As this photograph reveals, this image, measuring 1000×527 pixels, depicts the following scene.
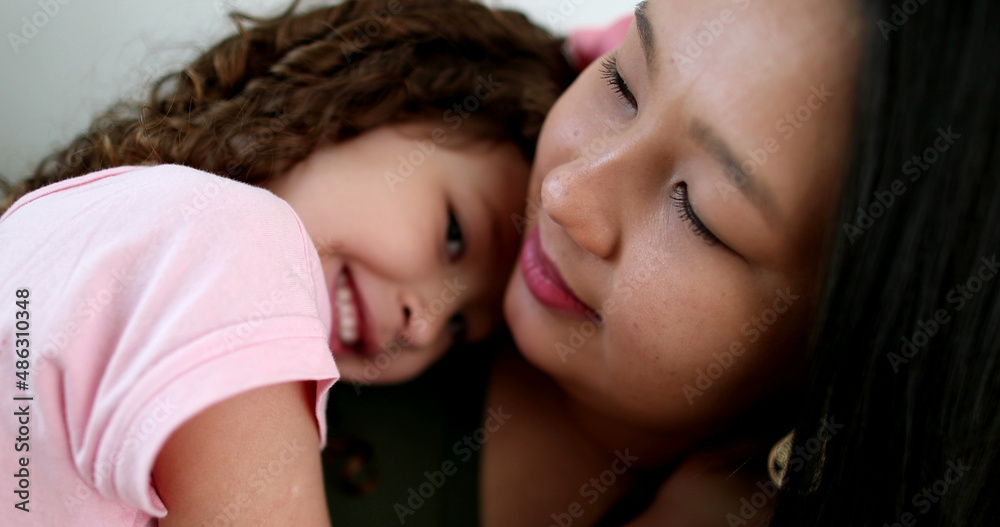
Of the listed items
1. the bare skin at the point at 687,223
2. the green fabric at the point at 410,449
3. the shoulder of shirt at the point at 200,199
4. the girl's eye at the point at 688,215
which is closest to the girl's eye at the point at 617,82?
the bare skin at the point at 687,223

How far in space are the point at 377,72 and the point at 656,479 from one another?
698 mm

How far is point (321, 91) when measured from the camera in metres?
0.94

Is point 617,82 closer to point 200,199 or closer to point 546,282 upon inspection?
point 546,282

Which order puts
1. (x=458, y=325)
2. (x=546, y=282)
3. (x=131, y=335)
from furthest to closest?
(x=458, y=325)
(x=546, y=282)
(x=131, y=335)

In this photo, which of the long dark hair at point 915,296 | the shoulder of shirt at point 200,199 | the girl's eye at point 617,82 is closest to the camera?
the long dark hair at point 915,296

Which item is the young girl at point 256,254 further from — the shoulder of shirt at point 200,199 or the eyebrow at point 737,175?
the eyebrow at point 737,175

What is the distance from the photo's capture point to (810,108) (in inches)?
21.1

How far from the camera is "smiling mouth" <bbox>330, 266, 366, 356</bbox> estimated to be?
3.00ft

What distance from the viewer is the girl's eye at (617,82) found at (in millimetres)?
706

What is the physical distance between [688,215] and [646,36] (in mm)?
170

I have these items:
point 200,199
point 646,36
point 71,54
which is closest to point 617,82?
point 646,36

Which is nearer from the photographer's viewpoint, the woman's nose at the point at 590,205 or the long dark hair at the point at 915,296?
the long dark hair at the point at 915,296

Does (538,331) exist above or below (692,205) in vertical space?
below

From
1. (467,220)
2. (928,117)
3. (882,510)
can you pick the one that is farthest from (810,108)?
(467,220)
